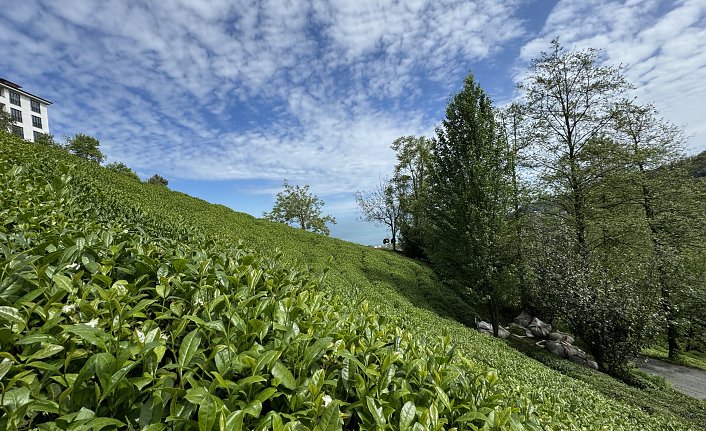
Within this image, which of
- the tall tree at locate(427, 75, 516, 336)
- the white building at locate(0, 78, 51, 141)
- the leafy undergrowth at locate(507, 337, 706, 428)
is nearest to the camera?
the leafy undergrowth at locate(507, 337, 706, 428)

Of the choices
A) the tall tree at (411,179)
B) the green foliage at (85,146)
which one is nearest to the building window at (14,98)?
the green foliage at (85,146)

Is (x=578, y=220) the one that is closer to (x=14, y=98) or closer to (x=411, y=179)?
(x=411, y=179)

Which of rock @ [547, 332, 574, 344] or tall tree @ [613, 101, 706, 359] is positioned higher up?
tall tree @ [613, 101, 706, 359]

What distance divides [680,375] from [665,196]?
9970 mm

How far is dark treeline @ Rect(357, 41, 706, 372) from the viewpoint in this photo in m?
13.1

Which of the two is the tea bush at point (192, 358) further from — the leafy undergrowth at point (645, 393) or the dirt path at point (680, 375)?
the dirt path at point (680, 375)

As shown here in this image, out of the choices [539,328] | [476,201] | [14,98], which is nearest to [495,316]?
[539,328]

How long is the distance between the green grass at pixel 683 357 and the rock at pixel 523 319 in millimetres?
5947

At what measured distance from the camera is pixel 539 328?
19172 millimetres

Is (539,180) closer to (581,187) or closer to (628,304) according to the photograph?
(581,187)

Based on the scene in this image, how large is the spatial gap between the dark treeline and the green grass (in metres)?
0.56

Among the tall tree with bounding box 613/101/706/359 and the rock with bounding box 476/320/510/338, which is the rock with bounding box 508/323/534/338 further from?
the tall tree with bounding box 613/101/706/359

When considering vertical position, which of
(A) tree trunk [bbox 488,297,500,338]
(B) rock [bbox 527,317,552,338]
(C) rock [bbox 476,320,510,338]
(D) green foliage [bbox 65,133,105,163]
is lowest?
(B) rock [bbox 527,317,552,338]

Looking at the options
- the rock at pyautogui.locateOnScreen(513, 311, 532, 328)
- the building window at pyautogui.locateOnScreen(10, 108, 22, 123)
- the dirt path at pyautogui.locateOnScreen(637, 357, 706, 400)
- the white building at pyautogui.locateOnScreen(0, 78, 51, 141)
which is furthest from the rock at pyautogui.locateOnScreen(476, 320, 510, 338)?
the building window at pyautogui.locateOnScreen(10, 108, 22, 123)
